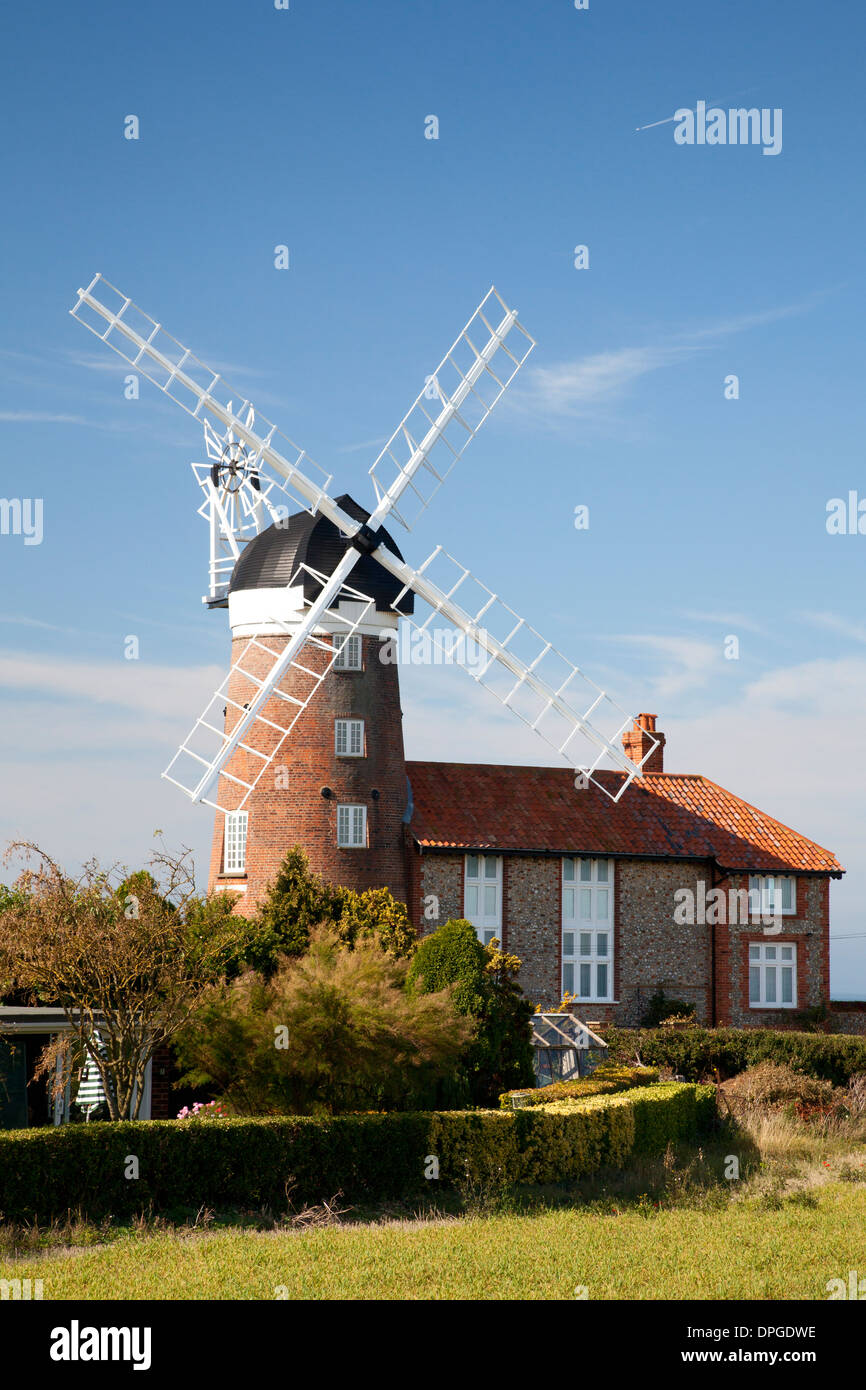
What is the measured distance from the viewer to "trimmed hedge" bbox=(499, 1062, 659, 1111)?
22688mm

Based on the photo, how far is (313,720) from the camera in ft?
102

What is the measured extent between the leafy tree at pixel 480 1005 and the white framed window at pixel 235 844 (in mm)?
8458

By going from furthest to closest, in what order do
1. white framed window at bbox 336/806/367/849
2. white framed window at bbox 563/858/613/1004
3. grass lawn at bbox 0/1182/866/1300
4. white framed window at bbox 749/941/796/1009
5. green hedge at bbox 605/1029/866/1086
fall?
white framed window at bbox 749/941/796/1009
white framed window at bbox 563/858/613/1004
white framed window at bbox 336/806/367/849
green hedge at bbox 605/1029/866/1086
grass lawn at bbox 0/1182/866/1300

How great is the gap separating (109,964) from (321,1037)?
3227 mm

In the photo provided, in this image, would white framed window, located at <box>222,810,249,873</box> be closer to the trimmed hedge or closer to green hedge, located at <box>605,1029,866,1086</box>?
the trimmed hedge

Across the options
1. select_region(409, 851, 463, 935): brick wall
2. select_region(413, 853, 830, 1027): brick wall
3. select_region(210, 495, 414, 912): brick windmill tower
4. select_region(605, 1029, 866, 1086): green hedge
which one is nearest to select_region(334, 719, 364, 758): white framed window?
select_region(210, 495, 414, 912): brick windmill tower

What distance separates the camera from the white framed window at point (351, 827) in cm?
3103

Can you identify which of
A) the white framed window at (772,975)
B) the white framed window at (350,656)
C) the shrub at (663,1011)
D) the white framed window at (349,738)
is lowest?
the shrub at (663,1011)

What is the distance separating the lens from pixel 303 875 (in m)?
28.6

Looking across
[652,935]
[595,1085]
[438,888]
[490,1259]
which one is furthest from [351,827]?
[490,1259]

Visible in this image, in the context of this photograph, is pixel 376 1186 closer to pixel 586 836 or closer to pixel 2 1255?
pixel 2 1255

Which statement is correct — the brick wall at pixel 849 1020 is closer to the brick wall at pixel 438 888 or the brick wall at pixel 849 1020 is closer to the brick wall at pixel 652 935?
the brick wall at pixel 652 935

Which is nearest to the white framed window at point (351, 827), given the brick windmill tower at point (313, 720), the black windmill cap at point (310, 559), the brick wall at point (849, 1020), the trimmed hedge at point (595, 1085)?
the brick windmill tower at point (313, 720)

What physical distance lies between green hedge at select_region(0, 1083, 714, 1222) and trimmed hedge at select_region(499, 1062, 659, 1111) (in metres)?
0.87
